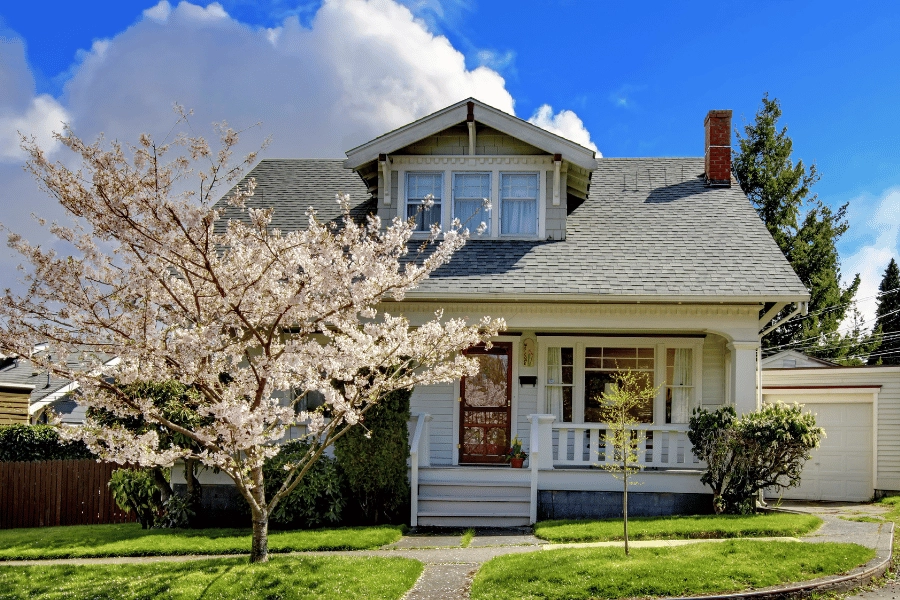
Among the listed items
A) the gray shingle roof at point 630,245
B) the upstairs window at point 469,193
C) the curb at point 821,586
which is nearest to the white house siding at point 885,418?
the gray shingle roof at point 630,245

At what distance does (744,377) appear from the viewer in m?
13.8

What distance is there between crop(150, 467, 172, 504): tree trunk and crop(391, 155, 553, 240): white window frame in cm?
610

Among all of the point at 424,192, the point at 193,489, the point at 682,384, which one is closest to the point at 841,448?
the point at 682,384

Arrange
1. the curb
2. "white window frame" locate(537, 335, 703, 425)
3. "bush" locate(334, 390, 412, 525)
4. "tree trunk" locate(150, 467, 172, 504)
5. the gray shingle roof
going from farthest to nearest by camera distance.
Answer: "white window frame" locate(537, 335, 703, 425)
the gray shingle roof
"tree trunk" locate(150, 467, 172, 504)
"bush" locate(334, 390, 412, 525)
the curb

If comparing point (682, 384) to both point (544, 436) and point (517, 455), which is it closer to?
point (544, 436)

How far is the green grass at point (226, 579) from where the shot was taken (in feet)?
28.5

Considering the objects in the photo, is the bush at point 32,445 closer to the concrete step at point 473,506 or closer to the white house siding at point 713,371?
the concrete step at point 473,506

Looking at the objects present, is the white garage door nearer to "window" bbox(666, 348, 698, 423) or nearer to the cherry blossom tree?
"window" bbox(666, 348, 698, 423)

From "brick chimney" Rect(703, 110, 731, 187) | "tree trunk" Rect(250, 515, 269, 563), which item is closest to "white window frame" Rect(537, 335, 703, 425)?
"brick chimney" Rect(703, 110, 731, 187)

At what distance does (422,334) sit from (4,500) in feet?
32.8

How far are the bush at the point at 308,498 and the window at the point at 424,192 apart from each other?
5.18 meters

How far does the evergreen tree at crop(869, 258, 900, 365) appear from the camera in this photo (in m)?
42.0

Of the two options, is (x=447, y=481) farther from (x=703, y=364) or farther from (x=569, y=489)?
(x=703, y=364)

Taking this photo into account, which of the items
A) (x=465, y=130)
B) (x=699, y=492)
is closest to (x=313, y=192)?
(x=465, y=130)
